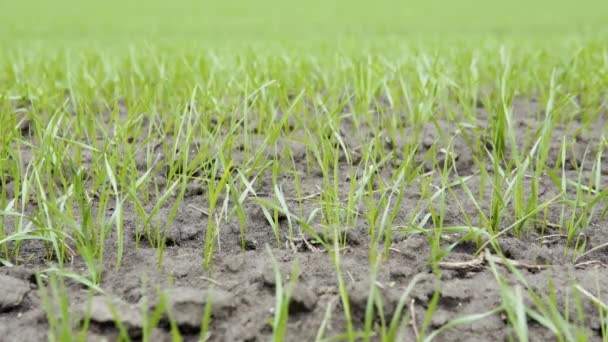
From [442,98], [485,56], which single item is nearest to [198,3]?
[485,56]

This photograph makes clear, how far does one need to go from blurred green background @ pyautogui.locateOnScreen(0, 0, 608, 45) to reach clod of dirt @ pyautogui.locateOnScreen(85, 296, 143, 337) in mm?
5880

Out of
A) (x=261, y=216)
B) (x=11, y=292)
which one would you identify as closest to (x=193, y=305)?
(x=11, y=292)

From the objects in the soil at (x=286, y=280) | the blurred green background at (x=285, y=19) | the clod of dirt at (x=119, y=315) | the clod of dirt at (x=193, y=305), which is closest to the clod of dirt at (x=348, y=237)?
the soil at (x=286, y=280)

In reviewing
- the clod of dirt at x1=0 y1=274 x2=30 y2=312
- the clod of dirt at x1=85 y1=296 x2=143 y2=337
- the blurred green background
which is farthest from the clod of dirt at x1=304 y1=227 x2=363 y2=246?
the blurred green background

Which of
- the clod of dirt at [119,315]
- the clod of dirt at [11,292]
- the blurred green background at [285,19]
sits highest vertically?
the clod of dirt at [119,315]

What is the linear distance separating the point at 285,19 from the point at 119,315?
10.0 m

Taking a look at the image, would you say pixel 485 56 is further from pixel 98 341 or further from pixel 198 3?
pixel 198 3

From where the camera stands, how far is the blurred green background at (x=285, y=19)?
795cm

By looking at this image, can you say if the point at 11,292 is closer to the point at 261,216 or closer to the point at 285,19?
the point at 261,216

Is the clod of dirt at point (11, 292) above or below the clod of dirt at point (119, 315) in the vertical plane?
below

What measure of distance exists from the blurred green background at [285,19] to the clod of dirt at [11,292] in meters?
5.79

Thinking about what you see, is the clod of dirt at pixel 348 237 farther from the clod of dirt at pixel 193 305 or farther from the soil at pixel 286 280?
the clod of dirt at pixel 193 305

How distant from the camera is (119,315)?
3.57 feet

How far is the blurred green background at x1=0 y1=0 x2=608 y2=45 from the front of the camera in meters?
7.95
